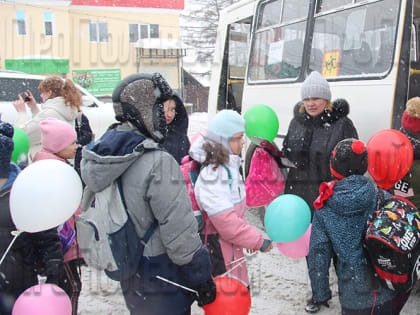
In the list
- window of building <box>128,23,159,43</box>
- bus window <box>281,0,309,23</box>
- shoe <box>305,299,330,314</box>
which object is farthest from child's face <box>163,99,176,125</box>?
window of building <box>128,23,159,43</box>

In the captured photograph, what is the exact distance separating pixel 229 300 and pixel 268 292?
1.53m

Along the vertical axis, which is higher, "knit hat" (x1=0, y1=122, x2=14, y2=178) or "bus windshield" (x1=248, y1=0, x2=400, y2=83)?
"bus windshield" (x1=248, y1=0, x2=400, y2=83)

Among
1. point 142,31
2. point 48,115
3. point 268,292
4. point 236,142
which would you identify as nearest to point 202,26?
point 142,31

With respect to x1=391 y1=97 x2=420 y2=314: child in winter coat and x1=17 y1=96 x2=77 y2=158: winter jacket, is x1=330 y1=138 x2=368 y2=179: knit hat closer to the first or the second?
x1=391 y1=97 x2=420 y2=314: child in winter coat

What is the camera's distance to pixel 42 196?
1.86m

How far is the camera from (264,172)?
322 cm

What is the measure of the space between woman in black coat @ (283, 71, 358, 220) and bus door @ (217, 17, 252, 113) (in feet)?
10.8

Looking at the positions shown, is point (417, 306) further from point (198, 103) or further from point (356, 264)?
point (198, 103)

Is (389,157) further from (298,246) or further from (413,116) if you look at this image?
(298,246)

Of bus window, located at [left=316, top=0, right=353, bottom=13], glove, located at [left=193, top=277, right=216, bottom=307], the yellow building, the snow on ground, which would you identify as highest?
the yellow building

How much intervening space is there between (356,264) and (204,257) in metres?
0.98

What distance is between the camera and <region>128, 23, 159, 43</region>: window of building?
75.5 feet

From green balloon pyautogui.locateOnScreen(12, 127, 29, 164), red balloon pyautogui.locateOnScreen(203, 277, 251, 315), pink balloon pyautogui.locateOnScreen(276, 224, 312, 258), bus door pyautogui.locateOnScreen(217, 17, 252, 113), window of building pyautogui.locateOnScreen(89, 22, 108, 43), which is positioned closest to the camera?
red balloon pyautogui.locateOnScreen(203, 277, 251, 315)

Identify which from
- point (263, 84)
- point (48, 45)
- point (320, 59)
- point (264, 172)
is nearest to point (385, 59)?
point (320, 59)
